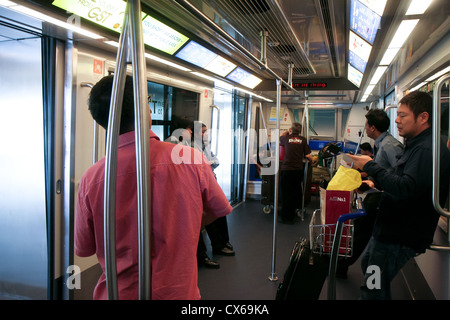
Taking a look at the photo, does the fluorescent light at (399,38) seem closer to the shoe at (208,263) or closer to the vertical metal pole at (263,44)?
the vertical metal pole at (263,44)

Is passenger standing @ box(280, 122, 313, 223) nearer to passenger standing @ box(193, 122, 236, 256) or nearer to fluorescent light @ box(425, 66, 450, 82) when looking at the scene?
passenger standing @ box(193, 122, 236, 256)

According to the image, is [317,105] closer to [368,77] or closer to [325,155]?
[368,77]

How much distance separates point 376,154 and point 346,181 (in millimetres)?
1125

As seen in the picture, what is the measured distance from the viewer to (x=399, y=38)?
3.04 meters

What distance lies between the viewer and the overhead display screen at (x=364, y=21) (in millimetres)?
2523

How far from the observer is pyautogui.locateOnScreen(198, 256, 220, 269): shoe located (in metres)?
3.88

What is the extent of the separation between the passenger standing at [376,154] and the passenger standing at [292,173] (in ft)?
7.06

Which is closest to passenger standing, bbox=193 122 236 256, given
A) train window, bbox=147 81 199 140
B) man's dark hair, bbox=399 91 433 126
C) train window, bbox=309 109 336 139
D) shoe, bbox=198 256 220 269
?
shoe, bbox=198 256 220 269

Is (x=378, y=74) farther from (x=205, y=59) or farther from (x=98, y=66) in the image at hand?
(x=98, y=66)

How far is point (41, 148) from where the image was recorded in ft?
8.87

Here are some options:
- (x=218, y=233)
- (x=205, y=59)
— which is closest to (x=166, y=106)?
(x=205, y=59)

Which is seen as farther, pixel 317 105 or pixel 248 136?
pixel 317 105
